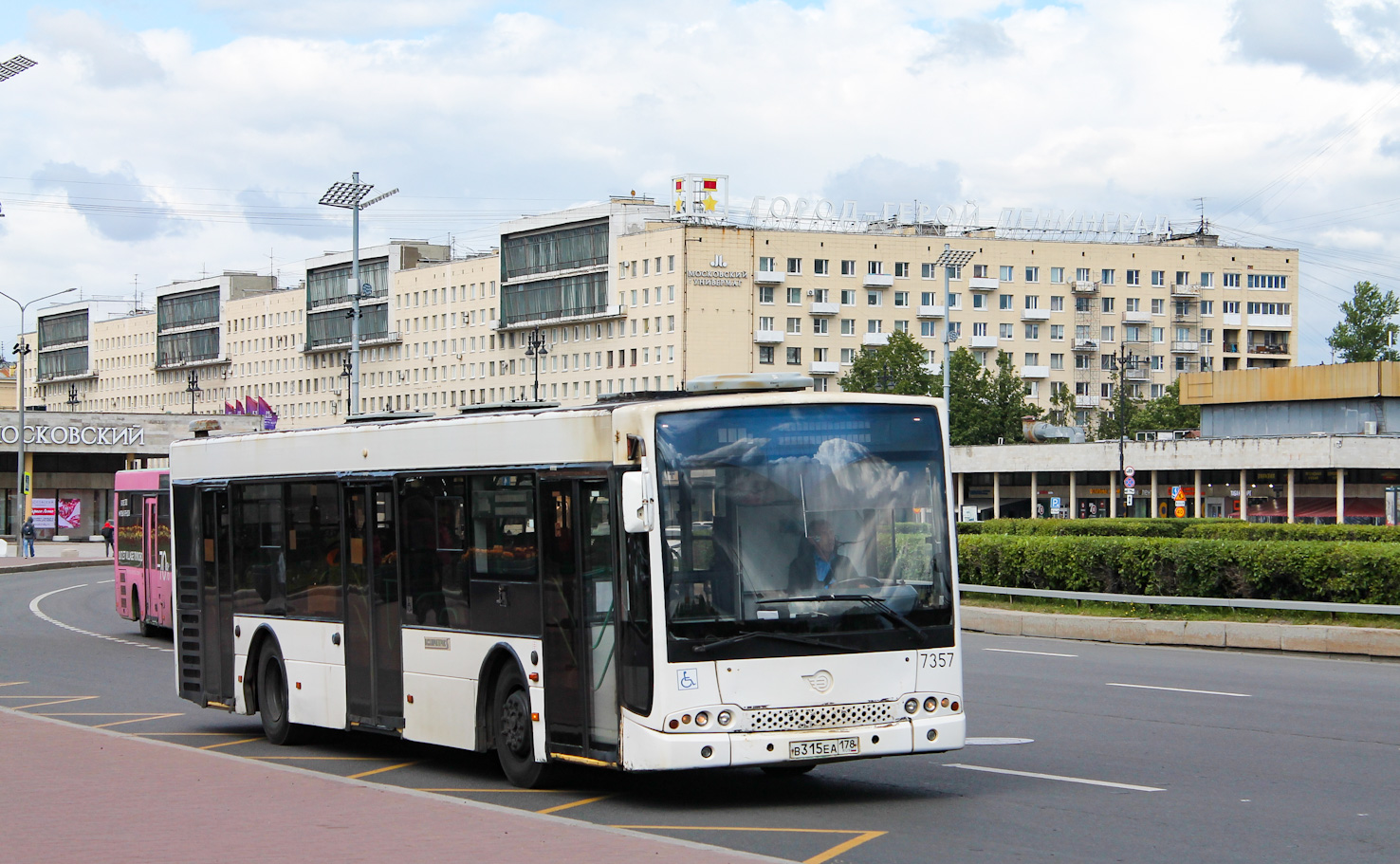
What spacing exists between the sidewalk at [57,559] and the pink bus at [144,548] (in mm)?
30215

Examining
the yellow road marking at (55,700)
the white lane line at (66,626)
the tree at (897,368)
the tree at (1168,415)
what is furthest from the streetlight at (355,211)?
the tree at (1168,415)

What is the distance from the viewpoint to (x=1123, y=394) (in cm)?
9894

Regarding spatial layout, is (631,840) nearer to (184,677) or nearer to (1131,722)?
(1131,722)

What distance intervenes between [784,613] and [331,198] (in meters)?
58.2

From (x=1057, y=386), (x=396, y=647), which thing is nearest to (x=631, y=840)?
(x=396, y=647)

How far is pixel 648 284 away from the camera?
119438 mm

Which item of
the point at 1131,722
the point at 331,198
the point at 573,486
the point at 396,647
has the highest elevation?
the point at 331,198

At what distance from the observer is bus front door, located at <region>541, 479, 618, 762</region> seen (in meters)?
11.0

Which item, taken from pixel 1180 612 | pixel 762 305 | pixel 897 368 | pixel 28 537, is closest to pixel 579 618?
pixel 1180 612

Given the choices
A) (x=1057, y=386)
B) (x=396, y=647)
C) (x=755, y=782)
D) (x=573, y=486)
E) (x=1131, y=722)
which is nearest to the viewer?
(x=573, y=486)

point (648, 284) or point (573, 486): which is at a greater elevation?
point (648, 284)

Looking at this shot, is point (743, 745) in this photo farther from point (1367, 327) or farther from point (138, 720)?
point (1367, 327)

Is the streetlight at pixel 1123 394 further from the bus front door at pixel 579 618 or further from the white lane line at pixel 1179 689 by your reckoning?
the bus front door at pixel 579 618

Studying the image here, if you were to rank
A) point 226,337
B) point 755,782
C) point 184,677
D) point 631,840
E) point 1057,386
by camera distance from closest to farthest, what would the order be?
point 631,840, point 755,782, point 184,677, point 1057,386, point 226,337
